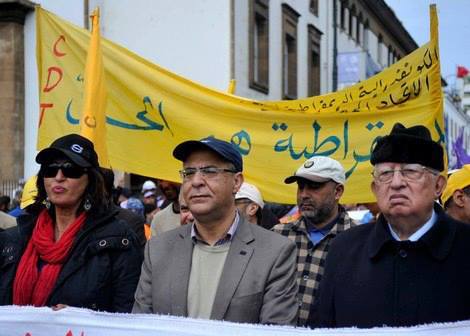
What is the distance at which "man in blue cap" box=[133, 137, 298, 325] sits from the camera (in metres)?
3.03

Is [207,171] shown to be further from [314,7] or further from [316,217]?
[314,7]

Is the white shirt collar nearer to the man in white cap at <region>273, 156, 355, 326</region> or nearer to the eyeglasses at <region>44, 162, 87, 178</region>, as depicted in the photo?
the man in white cap at <region>273, 156, 355, 326</region>

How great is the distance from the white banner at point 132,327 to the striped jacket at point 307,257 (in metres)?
1.03

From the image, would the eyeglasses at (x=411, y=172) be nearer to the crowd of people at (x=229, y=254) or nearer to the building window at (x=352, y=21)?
the crowd of people at (x=229, y=254)

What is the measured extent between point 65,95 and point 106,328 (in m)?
3.20

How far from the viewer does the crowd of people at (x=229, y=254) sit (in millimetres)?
2824

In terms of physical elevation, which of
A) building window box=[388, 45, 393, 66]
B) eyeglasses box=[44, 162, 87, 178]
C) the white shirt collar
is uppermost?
building window box=[388, 45, 393, 66]

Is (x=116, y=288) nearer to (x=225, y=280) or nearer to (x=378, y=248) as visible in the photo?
(x=225, y=280)

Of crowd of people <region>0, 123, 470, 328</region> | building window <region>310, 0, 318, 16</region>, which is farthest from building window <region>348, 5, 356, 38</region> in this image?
crowd of people <region>0, 123, 470, 328</region>

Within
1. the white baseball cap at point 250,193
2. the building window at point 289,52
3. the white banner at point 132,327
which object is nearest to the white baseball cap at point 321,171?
the white baseball cap at point 250,193

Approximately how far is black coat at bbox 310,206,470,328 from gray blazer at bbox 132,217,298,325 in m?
0.17

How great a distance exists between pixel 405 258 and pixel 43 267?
164 centimetres

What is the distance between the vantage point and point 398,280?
2820 millimetres

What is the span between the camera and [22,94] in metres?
18.5
